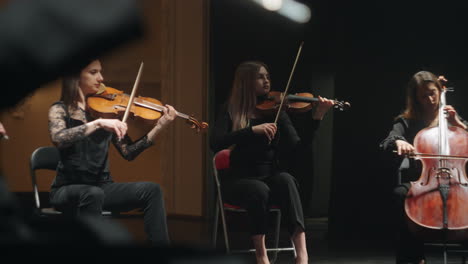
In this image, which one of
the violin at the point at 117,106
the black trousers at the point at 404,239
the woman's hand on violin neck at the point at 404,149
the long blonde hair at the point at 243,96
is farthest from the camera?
the long blonde hair at the point at 243,96

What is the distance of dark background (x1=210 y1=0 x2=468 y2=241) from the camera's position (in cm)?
393

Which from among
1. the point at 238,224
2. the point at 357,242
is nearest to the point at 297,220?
the point at 357,242

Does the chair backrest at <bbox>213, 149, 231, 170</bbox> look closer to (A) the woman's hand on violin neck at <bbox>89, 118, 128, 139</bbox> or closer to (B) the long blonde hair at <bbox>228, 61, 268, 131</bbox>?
(B) the long blonde hair at <bbox>228, 61, 268, 131</bbox>

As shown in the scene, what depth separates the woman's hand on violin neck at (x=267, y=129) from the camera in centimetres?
287

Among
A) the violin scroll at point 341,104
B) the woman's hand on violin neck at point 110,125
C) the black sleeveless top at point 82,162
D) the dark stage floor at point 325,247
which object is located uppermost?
the violin scroll at point 341,104

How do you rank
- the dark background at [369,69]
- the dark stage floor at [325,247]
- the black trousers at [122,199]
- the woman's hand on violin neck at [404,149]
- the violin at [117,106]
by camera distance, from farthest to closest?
1. the dark background at [369,69]
2. the dark stage floor at [325,247]
3. the woman's hand on violin neck at [404,149]
4. the violin at [117,106]
5. the black trousers at [122,199]

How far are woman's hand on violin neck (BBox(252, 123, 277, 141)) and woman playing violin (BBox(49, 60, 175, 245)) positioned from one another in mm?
566

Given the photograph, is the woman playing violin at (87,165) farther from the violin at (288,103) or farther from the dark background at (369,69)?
the dark background at (369,69)

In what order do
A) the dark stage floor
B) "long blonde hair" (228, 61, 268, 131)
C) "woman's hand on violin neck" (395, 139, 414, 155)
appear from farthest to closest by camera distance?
the dark stage floor, "long blonde hair" (228, 61, 268, 131), "woman's hand on violin neck" (395, 139, 414, 155)

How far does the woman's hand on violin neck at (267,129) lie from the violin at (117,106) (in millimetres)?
437

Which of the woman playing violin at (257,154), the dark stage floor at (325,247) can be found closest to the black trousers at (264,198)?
the woman playing violin at (257,154)

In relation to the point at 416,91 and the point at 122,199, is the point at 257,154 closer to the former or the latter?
the point at 122,199

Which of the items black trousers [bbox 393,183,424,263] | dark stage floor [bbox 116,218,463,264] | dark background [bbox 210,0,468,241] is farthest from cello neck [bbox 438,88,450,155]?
dark background [bbox 210,0,468,241]

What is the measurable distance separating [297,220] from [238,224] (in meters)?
1.98
